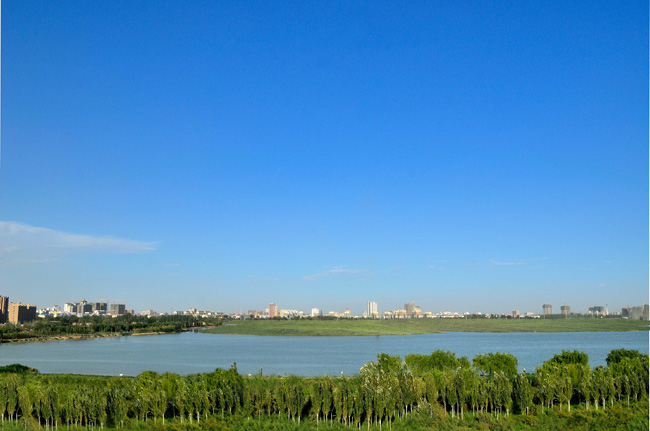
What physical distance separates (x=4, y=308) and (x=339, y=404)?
160 m

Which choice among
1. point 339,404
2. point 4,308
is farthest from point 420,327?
point 339,404

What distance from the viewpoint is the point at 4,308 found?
521 ft

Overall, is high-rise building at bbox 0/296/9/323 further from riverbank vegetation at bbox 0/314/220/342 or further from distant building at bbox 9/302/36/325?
riverbank vegetation at bbox 0/314/220/342

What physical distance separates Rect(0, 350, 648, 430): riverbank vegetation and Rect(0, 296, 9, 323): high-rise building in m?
145

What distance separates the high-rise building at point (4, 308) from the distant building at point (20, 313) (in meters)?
2.51

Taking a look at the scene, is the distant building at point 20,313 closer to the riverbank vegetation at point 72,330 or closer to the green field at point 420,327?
the riverbank vegetation at point 72,330

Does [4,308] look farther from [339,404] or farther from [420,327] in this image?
[339,404]

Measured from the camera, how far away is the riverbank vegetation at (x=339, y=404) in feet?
92.7

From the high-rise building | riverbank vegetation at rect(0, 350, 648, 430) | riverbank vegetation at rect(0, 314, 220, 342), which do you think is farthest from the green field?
riverbank vegetation at rect(0, 350, 648, 430)

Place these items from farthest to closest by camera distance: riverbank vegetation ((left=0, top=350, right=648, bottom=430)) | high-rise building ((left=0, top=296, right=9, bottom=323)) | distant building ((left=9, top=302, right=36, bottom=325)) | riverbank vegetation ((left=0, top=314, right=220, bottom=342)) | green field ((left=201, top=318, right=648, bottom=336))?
1. distant building ((left=9, top=302, right=36, bottom=325))
2. high-rise building ((left=0, top=296, right=9, bottom=323))
3. green field ((left=201, top=318, right=648, bottom=336))
4. riverbank vegetation ((left=0, top=314, right=220, bottom=342))
5. riverbank vegetation ((left=0, top=350, right=648, bottom=430))

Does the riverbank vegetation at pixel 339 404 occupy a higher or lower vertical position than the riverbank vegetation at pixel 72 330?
higher

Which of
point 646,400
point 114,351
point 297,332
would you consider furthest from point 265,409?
point 297,332

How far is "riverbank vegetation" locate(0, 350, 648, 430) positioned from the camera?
28266mm

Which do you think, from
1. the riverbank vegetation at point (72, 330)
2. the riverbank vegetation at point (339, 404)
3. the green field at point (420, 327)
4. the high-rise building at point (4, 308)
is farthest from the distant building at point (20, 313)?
the riverbank vegetation at point (339, 404)
